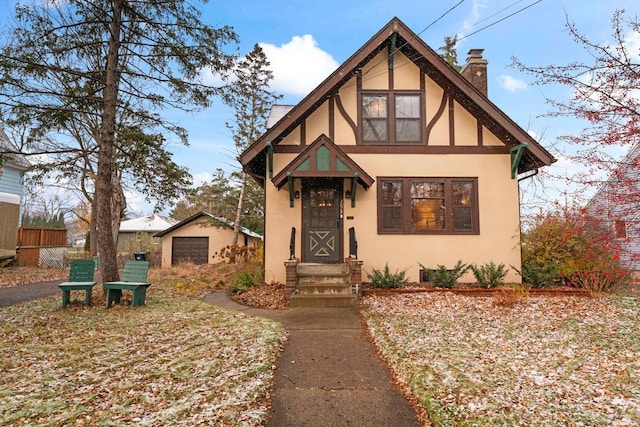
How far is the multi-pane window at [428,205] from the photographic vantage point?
1041 centimetres

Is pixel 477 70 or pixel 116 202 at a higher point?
pixel 477 70

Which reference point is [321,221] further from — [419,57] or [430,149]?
[419,57]

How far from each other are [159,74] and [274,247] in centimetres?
536

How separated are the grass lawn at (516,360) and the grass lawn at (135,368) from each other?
175cm

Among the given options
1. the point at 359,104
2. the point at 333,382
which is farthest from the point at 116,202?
the point at 333,382

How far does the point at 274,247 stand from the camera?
1028 centimetres

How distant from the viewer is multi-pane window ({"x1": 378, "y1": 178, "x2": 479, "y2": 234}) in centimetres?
1041

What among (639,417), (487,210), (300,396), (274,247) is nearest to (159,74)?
(274,247)

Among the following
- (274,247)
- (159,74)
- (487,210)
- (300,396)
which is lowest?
(300,396)

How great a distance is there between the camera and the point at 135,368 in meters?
4.37

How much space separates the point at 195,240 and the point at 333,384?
21006mm

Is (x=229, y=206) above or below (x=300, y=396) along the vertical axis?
above

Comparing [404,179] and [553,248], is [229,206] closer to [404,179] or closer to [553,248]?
[404,179]

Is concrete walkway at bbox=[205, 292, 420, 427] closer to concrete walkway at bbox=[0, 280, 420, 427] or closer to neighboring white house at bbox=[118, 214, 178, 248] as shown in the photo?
concrete walkway at bbox=[0, 280, 420, 427]
